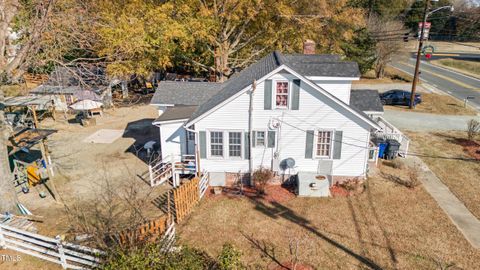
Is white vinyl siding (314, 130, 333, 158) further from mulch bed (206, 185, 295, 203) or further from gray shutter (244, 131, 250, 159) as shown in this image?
gray shutter (244, 131, 250, 159)

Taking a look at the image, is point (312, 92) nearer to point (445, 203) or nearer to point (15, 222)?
point (445, 203)

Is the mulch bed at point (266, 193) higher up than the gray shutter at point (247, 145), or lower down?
lower down

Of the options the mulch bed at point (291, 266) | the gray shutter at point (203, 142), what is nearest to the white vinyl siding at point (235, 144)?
the gray shutter at point (203, 142)

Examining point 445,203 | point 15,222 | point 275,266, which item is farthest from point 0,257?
point 445,203

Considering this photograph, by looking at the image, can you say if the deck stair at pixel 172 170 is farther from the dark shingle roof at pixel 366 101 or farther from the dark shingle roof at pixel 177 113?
the dark shingle roof at pixel 366 101

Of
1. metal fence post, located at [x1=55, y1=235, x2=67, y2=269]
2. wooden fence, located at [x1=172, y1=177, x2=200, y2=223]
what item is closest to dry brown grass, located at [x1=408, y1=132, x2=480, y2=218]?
wooden fence, located at [x1=172, y1=177, x2=200, y2=223]

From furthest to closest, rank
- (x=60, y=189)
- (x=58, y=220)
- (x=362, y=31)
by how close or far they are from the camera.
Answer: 1. (x=362, y=31)
2. (x=60, y=189)
3. (x=58, y=220)

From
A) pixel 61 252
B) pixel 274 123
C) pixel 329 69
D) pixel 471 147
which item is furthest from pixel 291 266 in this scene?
pixel 471 147
